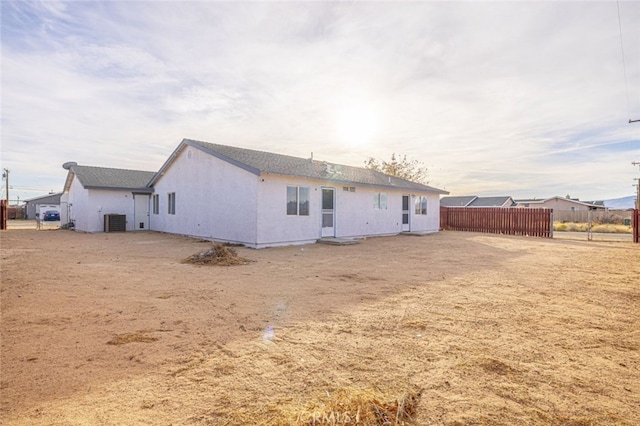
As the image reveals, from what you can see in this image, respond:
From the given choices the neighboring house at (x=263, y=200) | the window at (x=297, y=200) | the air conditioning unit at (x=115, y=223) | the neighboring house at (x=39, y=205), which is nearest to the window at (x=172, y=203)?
the neighboring house at (x=263, y=200)

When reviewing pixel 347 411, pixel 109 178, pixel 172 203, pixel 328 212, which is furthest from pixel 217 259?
pixel 109 178

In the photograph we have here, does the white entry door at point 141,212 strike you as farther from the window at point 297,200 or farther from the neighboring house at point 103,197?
the window at point 297,200

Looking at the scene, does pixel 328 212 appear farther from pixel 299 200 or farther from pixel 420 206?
pixel 420 206

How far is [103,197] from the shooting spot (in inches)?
784

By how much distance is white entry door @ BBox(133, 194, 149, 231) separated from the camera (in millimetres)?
20969

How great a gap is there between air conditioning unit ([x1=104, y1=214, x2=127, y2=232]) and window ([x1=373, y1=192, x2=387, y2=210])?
49.4ft

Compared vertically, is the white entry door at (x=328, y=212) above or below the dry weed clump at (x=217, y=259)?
above

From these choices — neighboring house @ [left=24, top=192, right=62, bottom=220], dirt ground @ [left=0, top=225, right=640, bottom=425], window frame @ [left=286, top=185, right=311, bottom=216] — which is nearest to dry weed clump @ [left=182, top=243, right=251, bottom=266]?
dirt ground @ [left=0, top=225, right=640, bottom=425]

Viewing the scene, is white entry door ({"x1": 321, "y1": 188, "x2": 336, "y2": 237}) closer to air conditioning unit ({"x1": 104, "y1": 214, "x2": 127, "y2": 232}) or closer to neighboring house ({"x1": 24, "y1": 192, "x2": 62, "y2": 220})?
air conditioning unit ({"x1": 104, "y1": 214, "x2": 127, "y2": 232})

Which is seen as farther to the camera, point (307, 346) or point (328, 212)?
point (328, 212)

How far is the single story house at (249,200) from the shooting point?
13141 mm

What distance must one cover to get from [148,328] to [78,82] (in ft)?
37.6

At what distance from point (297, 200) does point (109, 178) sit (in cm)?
1449

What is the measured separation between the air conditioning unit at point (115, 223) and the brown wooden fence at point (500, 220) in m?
21.9
